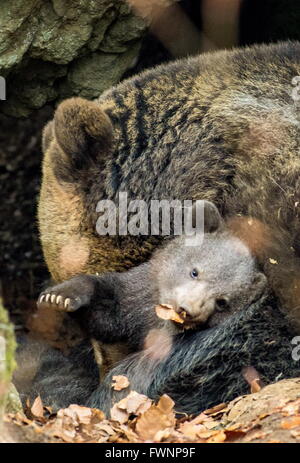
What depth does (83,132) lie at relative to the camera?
25.2 ft

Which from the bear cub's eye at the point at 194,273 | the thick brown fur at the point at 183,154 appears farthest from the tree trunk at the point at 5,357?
the thick brown fur at the point at 183,154

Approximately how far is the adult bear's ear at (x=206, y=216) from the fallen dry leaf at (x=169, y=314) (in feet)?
2.50

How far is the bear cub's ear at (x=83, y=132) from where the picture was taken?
Result: 25.0 feet

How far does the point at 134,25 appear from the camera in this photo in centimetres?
890

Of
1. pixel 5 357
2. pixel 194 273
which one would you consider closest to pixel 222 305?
pixel 194 273

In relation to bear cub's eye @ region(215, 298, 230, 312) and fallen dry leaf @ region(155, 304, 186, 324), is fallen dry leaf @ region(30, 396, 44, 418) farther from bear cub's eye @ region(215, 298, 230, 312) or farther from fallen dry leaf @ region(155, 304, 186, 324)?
bear cub's eye @ region(215, 298, 230, 312)

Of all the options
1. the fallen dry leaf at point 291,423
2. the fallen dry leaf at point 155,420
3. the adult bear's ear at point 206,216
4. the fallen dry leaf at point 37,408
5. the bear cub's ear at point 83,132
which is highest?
the bear cub's ear at point 83,132

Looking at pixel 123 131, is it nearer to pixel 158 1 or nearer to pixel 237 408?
pixel 158 1

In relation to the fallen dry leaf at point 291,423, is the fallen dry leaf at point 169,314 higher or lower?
higher

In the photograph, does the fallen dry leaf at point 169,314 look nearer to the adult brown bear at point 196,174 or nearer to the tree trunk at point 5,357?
the adult brown bear at point 196,174

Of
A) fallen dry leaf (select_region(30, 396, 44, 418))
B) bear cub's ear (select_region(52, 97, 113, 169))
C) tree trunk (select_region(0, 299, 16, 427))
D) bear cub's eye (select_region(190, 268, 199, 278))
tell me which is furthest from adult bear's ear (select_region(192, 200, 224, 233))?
tree trunk (select_region(0, 299, 16, 427))

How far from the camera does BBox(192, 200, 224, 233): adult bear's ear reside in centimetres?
722

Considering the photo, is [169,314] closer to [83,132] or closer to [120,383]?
[120,383]

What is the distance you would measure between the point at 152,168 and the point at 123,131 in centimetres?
42
